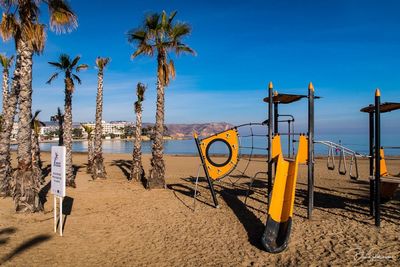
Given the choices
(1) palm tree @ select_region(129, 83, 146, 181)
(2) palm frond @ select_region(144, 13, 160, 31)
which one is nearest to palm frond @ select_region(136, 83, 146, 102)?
(1) palm tree @ select_region(129, 83, 146, 181)

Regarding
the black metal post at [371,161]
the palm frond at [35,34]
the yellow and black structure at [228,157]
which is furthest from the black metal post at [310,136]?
the palm frond at [35,34]

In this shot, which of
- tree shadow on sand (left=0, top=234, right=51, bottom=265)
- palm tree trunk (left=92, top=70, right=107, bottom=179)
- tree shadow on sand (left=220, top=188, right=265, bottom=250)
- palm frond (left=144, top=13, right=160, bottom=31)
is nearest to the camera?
tree shadow on sand (left=0, top=234, right=51, bottom=265)

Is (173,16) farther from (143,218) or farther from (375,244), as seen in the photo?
(375,244)

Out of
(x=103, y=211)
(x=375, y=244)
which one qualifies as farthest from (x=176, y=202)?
(x=375, y=244)

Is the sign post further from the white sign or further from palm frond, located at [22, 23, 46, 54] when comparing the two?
palm frond, located at [22, 23, 46, 54]

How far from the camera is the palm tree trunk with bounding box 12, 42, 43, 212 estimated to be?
32.3ft

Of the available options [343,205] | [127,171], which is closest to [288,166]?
[343,205]

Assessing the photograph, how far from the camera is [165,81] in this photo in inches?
607

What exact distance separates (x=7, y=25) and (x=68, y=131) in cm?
667

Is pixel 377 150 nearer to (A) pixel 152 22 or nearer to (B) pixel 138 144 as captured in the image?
(A) pixel 152 22

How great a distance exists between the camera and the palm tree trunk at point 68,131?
51.2 ft

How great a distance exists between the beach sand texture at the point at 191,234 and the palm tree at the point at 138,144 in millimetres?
5649

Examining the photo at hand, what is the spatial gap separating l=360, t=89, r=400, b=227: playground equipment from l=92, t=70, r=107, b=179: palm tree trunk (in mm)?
13568

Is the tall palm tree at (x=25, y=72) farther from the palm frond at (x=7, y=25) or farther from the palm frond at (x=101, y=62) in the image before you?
the palm frond at (x=101, y=62)
